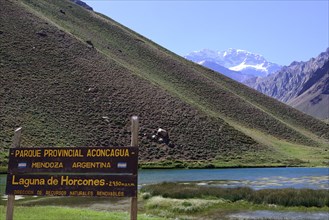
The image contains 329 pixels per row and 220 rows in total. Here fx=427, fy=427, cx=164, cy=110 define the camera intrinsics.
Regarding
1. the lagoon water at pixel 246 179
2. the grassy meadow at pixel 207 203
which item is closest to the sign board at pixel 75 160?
the grassy meadow at pixel 207 203

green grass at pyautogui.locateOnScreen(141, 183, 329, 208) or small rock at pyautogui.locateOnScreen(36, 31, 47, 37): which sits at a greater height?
small rock at pyautogui.locateOnScreen(36, 31, 47, 37)

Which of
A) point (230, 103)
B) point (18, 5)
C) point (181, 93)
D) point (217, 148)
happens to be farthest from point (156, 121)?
point (18, 5)

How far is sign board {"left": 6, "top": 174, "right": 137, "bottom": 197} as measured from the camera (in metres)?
14.9

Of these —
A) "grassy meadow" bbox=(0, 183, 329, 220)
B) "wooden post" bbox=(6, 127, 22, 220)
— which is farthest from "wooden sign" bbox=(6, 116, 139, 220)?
"grassy meadow" bbox=(0, 183, 329, 220)

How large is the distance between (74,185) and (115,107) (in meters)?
96.3

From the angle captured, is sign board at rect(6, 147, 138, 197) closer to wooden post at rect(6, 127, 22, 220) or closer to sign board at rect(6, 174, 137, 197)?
sign board at rect(6, 174, 137, 197)

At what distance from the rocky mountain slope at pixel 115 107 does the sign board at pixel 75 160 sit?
65738 mm

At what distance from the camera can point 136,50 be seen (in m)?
180

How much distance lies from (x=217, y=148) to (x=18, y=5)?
287 ft

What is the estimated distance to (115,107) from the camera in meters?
111

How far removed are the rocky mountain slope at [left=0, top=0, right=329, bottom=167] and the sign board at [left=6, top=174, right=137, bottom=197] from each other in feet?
216

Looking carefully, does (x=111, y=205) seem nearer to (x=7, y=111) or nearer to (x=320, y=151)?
(x=7, y=111)

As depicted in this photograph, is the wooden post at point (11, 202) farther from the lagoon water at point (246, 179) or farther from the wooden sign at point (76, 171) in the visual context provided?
the lagoon water at point (246, 179)

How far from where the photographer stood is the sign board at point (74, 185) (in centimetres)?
1488
